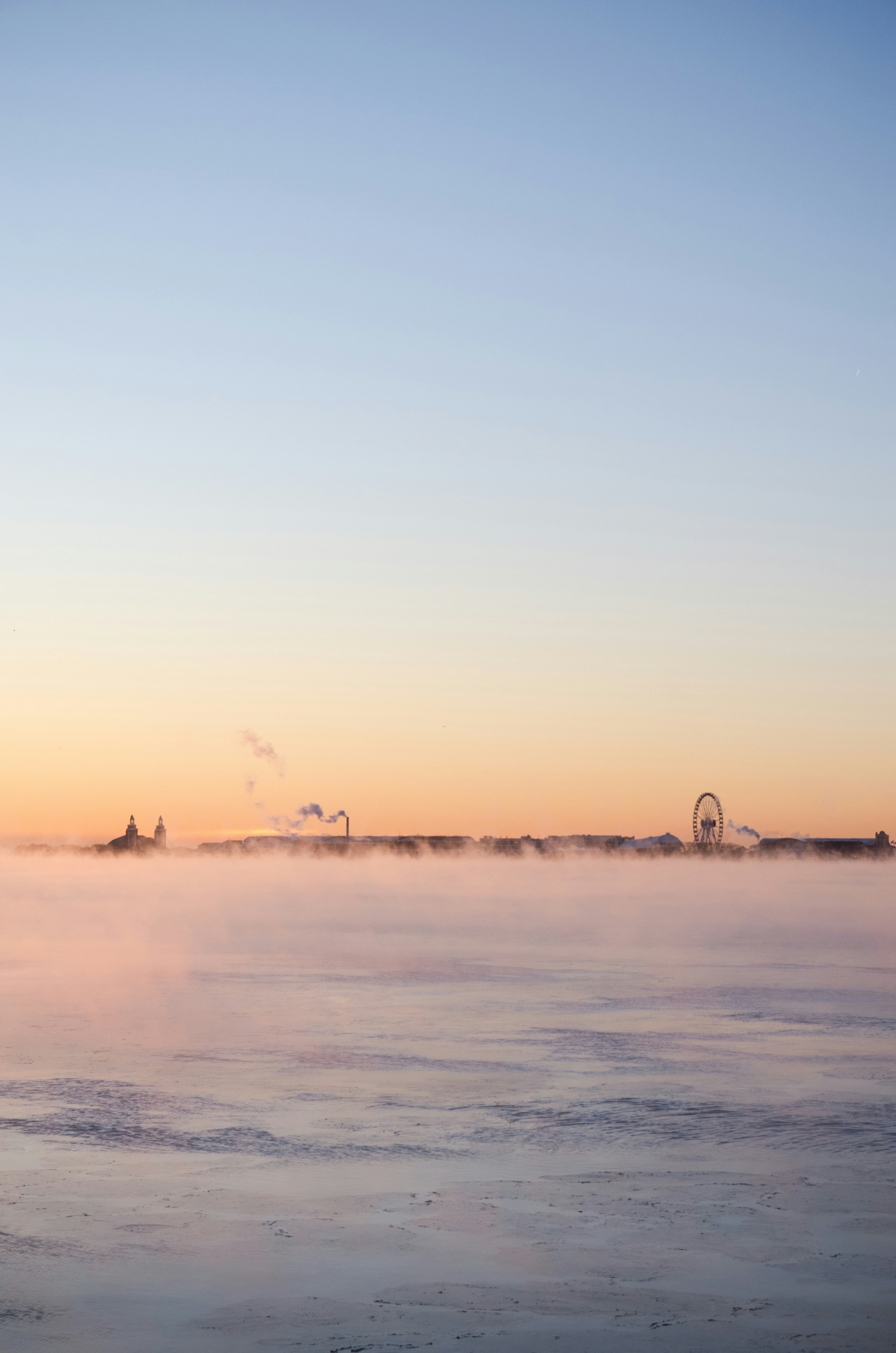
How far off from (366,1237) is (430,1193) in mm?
1641

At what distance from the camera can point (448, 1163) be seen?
15.6 m

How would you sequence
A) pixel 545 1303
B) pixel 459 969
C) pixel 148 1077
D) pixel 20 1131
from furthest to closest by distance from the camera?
pixel 459 969, pixel 148 1077, pixel 20 1131, pixel 545 1303

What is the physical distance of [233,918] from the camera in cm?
7575

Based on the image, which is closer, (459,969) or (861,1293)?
(861,1293)

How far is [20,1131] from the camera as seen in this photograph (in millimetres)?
16953

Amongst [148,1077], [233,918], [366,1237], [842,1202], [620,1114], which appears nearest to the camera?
[366,1237]

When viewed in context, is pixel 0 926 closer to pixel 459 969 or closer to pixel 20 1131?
pixel 459 969

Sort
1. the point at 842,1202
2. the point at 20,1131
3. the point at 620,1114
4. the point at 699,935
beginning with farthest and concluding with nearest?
the point at 699,935
the point at 620,1114
the point at 20,1131
the point at 842,1202

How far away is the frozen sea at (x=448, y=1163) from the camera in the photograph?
1078cm

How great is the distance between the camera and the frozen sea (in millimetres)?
10781

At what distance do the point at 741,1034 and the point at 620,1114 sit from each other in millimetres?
8625

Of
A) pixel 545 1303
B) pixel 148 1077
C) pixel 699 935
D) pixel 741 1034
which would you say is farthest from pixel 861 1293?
pixel 699 935

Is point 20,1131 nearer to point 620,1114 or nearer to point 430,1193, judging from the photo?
point 430,1193

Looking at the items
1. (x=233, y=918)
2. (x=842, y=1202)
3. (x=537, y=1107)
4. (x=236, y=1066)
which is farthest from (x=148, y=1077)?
(x=233, y=918)
